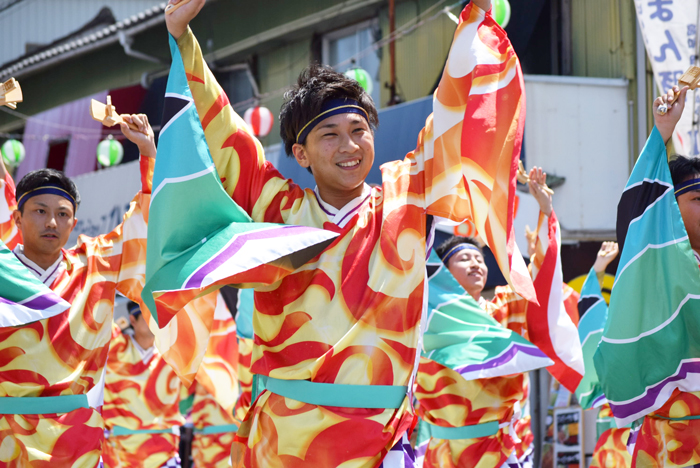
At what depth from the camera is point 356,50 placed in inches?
408

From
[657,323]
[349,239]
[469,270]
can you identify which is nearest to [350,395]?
[349,239]

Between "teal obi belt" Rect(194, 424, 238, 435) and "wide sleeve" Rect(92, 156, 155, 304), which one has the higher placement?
"wide sleeve" Rect(92, 156, 155, 304)

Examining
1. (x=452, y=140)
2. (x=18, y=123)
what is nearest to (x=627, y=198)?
(x=452, y=140)

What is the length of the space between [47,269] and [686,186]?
2.65m

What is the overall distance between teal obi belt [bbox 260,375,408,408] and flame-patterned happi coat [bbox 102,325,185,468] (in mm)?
4300

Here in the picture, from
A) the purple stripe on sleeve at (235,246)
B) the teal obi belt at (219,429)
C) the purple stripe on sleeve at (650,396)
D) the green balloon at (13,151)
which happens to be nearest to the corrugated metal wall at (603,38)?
the teal obi belt at (219,429)

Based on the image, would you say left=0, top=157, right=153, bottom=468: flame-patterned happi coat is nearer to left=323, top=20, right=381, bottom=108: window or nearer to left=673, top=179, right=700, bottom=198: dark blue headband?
left=673, top=179, right=700, bottom=198: dark blue headband

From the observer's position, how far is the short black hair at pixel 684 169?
10.6ft

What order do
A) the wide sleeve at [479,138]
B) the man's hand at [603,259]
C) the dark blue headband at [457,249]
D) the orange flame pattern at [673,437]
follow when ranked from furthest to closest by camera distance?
the dark blue headband at [457,249] < the man's hand at [603,259] < the orange flame pattern at [673,437] < the wide sleeve at [479,138]

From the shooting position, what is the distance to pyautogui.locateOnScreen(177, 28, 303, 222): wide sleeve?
2447mm

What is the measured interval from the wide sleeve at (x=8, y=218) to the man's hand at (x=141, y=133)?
108 cm

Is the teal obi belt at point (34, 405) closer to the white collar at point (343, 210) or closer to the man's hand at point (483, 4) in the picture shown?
the white collar at point (343, 210)

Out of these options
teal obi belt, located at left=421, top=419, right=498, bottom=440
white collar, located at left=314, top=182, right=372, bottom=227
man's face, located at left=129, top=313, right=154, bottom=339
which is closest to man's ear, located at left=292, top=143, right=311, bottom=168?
white collar, located at left=314, top=182, right=372, bottom=227

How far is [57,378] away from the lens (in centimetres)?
333
